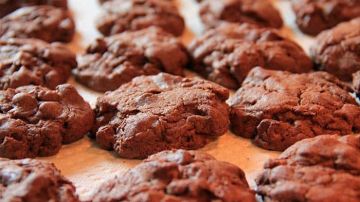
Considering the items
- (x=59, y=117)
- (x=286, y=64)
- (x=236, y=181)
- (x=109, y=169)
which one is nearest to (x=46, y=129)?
(x=59, y=117)

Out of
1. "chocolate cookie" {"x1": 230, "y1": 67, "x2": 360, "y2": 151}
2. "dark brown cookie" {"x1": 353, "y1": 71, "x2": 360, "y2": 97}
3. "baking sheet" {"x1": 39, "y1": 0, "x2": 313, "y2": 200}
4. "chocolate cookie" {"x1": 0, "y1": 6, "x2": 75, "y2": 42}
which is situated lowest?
"baking sheet" {"x1": 39, "y1": 0, "x2": 313, "y2": 200}

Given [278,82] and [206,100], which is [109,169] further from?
[278,82]

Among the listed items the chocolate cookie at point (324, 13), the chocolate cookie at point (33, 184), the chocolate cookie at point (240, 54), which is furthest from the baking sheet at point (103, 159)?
the chocolate cookie at point (324, 13)

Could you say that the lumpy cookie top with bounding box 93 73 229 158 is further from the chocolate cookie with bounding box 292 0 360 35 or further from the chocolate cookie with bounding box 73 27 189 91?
the chocolate cookie with bounding box 292 0 360 35

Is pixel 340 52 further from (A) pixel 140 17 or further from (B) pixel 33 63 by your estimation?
(B) pixel 33 63

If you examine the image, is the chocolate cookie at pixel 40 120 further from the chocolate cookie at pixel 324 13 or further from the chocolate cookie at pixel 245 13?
the chocolate cookie at pixel 324 13

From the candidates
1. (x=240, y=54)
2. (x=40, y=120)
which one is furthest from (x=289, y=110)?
(x=40, y=120)

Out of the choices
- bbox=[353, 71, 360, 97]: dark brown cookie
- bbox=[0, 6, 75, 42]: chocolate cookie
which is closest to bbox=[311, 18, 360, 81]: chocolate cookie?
bbox=[353, 71, 360, 97]: dark brown cookie
